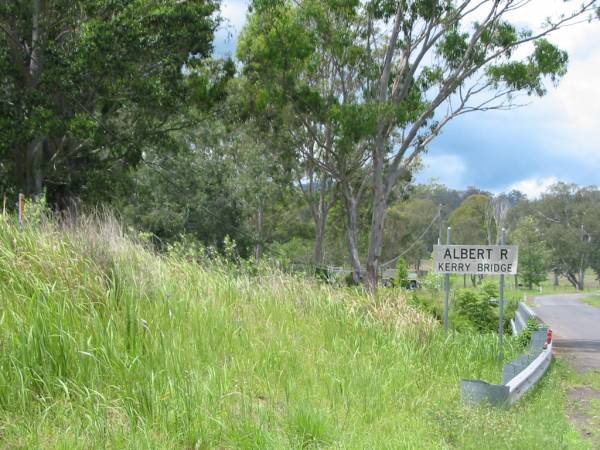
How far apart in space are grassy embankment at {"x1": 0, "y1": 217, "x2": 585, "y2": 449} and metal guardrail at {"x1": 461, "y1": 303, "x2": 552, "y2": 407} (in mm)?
183

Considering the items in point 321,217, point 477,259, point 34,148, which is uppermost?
point 34,148

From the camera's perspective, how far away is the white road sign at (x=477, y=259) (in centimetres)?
1216

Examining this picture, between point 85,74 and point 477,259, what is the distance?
1523cm

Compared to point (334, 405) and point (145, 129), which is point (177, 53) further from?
A: point (334, 405)

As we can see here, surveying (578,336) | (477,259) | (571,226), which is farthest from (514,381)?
(571,226)

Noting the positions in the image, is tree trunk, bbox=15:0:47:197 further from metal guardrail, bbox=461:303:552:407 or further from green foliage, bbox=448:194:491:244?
green foliage, bbox=448:194:491:244

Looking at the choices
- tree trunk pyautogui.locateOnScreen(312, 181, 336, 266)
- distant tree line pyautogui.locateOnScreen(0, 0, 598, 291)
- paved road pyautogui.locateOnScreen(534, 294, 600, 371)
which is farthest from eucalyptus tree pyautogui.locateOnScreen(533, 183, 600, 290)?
distant tree line pyautogui.locateOnScreen(0, 0, 598, 291)

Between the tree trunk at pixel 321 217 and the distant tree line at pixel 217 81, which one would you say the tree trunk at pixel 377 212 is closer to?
the distant tree line at pixel 217 81

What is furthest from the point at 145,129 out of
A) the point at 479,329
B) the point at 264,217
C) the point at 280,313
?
the point at 264,217

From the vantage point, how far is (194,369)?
703 cm

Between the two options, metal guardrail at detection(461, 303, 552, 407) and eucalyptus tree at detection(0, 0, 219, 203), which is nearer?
metal guardrail at detection(461, 303, 552, 407)

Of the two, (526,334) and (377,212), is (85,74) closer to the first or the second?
(377,212)

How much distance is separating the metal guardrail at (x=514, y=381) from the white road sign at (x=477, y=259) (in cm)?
143

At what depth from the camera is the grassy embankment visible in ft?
19.8
